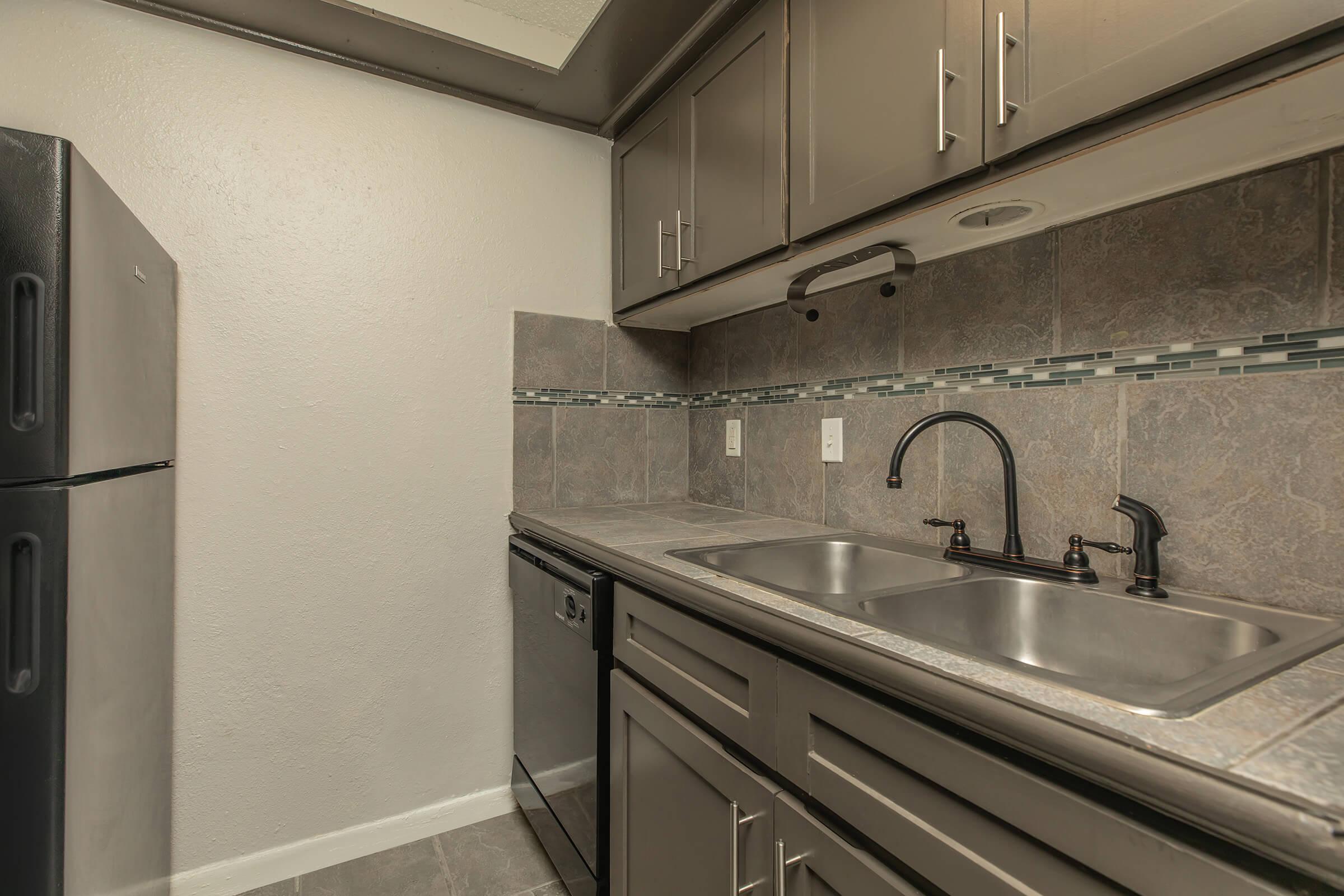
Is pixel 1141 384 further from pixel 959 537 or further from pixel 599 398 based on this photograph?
pixel 599 398

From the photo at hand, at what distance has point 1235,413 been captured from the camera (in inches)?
37.2

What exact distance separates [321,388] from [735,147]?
4.23 ft

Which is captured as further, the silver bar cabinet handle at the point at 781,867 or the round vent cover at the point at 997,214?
the round vent cover at the point at 997,214

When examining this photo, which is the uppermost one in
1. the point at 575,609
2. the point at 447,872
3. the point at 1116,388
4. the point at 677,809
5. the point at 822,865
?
the point at 1116,388

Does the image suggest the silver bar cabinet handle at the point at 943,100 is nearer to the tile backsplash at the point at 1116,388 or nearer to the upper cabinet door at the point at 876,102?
the upper cabinet door at the point at 876,102

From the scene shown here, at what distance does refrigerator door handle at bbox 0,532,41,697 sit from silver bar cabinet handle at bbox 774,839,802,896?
3.52 ft

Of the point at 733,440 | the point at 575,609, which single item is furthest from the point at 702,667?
the point at 733,440

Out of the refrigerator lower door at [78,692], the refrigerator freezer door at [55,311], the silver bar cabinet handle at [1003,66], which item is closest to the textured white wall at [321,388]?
the refrigerator lower door at [78,692]

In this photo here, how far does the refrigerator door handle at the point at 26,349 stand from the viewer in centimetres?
88

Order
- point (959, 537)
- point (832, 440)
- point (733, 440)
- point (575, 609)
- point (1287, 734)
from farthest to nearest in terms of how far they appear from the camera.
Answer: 1. point (733, 440)
2. point (832, 440)
3. point (575, 609)
4. point (959, 537)
5. point (1287, 734)

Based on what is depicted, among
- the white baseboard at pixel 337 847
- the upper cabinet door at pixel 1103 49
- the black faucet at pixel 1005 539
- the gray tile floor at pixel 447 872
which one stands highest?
the upper cabinet door at pixel 1103 49

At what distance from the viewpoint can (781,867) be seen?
33.6 inches

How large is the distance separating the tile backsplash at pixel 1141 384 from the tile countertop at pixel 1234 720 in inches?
10.6

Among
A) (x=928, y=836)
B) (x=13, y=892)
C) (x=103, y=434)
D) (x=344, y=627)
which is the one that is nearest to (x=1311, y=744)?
(x=928, y=836)
